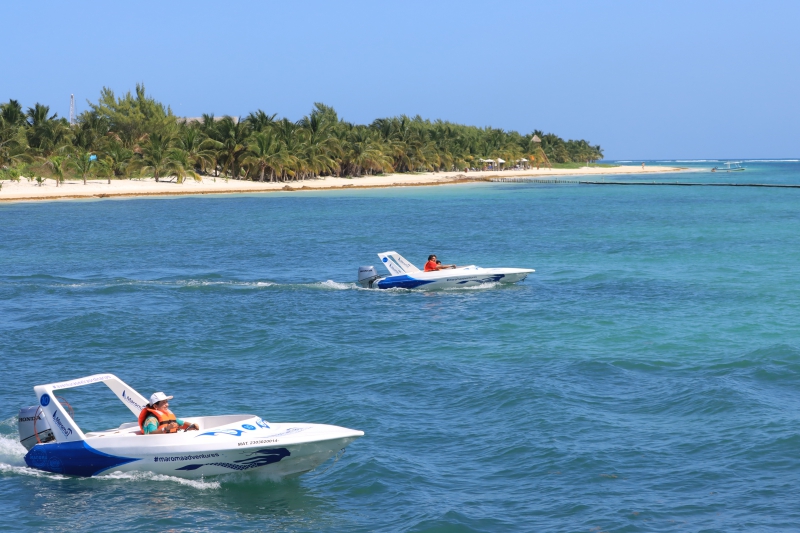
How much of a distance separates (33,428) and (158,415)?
8.69ft

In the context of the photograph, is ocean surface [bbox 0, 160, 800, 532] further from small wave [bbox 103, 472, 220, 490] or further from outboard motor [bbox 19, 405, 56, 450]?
outboard motor [bbox 19, 405, 56, 450]

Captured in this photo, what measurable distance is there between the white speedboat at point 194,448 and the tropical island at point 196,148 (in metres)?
77.0

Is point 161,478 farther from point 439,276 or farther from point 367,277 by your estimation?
point 367,277

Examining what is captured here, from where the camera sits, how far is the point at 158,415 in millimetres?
14672

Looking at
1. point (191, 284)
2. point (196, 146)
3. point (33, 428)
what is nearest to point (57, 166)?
point (196, 146)

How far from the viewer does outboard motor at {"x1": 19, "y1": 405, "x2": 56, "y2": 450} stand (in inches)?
608

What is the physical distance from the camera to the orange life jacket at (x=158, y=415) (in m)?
14.7

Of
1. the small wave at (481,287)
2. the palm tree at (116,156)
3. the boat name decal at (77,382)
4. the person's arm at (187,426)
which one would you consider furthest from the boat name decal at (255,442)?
the palm tree at (116,156)

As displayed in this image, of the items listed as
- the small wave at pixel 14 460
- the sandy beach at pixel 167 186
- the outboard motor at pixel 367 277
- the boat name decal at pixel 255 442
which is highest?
the sandy beach at pixel 167 186

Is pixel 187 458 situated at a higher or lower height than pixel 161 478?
higher

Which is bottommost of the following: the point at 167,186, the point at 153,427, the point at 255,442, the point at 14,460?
the point at 14,460

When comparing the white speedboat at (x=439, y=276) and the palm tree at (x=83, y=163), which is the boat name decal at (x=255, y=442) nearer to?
the white speedboat at (x=439, y=276)

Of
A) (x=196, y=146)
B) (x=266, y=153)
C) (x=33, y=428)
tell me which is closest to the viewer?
(x=33, y=428)

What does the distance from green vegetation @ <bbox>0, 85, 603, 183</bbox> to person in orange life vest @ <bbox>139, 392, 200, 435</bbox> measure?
80.9m
